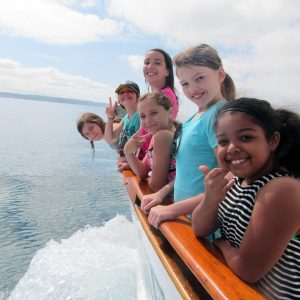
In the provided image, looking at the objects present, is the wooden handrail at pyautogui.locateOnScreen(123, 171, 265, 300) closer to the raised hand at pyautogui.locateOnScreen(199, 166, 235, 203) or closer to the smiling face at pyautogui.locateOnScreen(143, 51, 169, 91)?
the raised hand at pyautogui.locateOnScreen(199, 166, 235, 203)

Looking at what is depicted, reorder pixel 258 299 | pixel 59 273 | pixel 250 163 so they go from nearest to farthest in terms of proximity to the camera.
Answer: pixel 258 299 → pixel 250 163 → pixel 59 273

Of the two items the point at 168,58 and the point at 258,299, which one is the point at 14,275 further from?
the point at 258,299

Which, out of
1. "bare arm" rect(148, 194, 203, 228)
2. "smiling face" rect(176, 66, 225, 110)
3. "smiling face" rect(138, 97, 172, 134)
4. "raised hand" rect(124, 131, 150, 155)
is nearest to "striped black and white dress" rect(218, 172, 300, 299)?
"bare arm" rect(148, 194, 203, 228)

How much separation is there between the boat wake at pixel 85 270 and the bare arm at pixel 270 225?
2449mm

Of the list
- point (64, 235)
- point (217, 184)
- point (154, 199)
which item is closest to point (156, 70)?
point (154, 199)

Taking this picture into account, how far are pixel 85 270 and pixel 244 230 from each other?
12.0ft

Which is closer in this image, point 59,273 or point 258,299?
point 258,299

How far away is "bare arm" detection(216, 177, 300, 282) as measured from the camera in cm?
108

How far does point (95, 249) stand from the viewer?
17.5 feet

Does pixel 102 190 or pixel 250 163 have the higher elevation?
pixel 250 163

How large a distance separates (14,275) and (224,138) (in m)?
4.28

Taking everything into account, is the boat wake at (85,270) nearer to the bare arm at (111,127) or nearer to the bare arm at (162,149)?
the bare arm at (111,127)

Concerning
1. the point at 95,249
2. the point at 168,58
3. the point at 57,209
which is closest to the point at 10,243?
the point at 95,249

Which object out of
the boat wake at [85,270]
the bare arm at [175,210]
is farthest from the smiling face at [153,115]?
the boat wake at [85,270]
